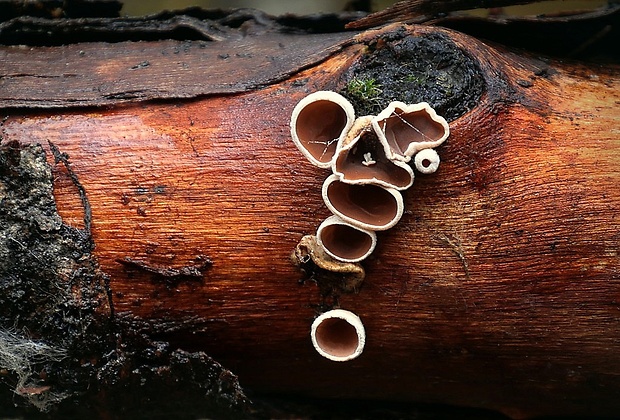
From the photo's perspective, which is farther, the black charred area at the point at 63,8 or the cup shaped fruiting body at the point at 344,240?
the black charred area at the point at 63,8

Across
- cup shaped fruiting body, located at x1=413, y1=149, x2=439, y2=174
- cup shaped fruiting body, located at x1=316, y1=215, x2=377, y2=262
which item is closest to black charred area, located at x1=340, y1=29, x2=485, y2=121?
cup shaped fruiting body, located at x1=413, y1=149, x2=439, y2=174

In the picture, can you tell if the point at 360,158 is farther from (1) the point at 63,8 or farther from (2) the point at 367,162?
(1) the point at 63,8

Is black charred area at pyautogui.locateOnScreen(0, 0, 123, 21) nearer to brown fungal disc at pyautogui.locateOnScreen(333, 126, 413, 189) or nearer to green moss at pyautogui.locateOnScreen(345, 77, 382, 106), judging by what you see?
green moss at pyautogui.locateOnScreen(345, 77, 382, 106)

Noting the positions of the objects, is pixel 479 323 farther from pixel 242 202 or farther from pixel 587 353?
pixel 242 202

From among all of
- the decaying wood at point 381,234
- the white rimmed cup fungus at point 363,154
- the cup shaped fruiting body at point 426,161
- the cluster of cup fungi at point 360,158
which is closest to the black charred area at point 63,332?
the decaying wood at point 381,234

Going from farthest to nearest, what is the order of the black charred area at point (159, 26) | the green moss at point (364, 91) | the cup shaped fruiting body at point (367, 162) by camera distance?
the black charred area at point (159, 26)
the green moss at point (364, 91)
the cup shaped fruiting body at point (367, 162)

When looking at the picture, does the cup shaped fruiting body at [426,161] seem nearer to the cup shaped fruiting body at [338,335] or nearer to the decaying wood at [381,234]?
the decaying wood at [381,234]
